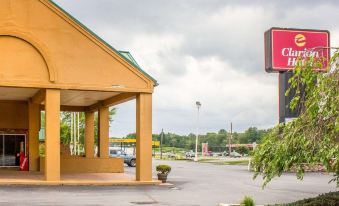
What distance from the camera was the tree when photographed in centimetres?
926

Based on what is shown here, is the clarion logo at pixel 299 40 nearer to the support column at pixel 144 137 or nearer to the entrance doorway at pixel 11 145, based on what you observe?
the support column at pixel 144 137

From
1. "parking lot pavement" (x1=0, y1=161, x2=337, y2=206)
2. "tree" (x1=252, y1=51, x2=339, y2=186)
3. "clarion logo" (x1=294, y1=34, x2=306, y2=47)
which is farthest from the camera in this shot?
"clarion logo" (x1=294, y1=34, x2=306, y2=47)

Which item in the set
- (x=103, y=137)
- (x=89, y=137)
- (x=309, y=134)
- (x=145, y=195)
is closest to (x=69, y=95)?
(x=103, y=137)

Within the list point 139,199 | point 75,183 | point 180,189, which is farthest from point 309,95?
point 75,183

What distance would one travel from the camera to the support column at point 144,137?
26125 millimetres

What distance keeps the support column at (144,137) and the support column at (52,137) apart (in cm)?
395

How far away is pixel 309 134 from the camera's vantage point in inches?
383

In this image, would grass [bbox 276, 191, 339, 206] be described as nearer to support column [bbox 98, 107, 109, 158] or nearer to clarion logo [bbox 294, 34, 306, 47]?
clarion logo [bbox 294, 34, 306, 47]

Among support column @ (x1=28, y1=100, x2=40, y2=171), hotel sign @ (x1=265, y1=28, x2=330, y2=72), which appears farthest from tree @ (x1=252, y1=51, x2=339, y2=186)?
support column @ (x1=28, y1=100, x2=40, y2=171)

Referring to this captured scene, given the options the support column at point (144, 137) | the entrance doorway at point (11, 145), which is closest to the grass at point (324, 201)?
the support column at point (144, 137)

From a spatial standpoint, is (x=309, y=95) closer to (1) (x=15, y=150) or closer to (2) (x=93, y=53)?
(2) (x=93, y=53)

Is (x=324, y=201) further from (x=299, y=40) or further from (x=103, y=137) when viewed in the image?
(x=103, y=137)

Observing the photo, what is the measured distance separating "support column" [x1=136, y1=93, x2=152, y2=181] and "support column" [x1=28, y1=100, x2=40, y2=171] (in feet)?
31.8

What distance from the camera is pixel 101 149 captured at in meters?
36.9
